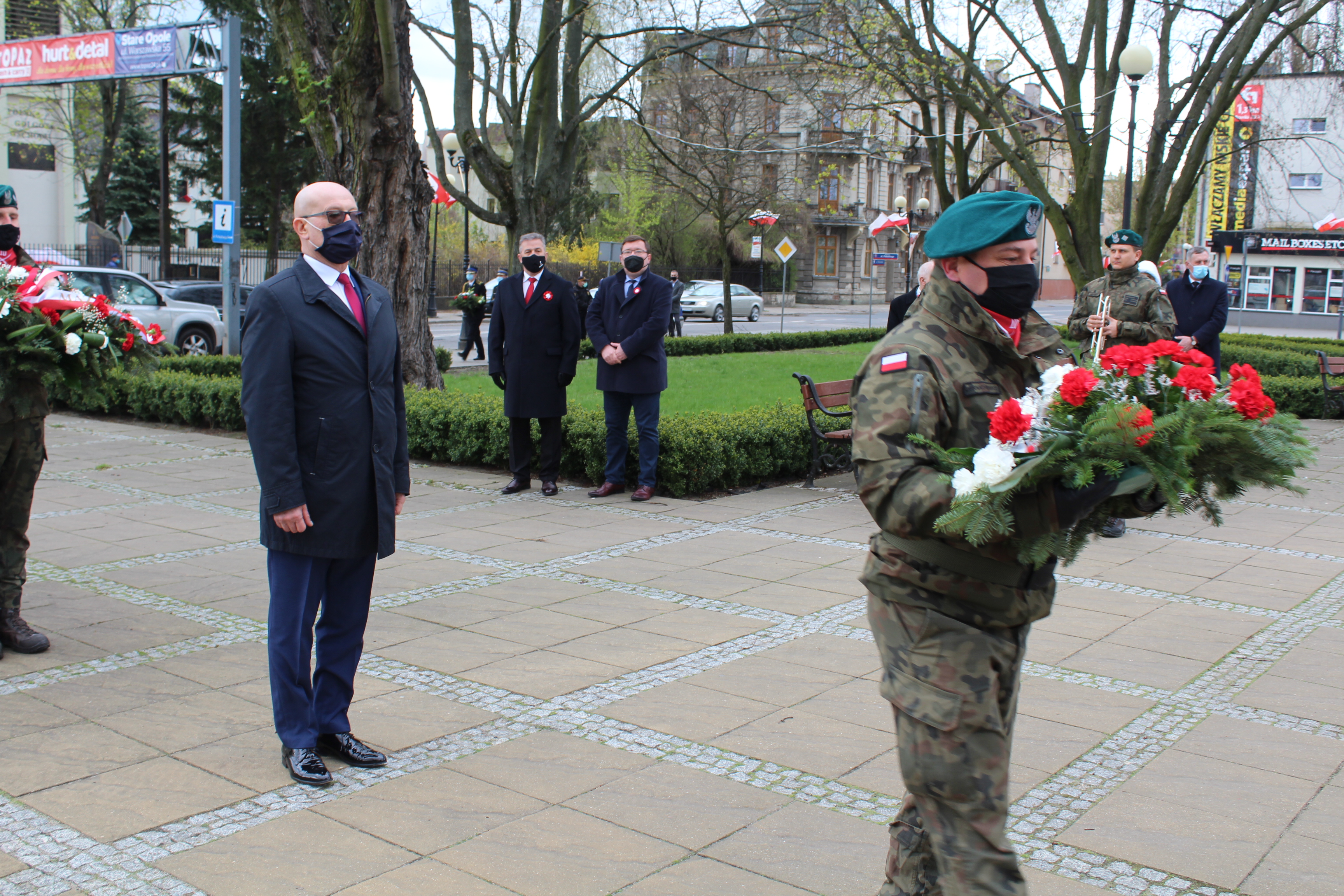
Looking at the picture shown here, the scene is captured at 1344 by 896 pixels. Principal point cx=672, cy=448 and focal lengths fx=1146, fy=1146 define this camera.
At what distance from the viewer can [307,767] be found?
3805mm

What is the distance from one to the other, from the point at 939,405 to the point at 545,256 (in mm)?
6709

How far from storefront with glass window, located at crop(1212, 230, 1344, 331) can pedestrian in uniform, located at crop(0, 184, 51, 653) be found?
46892 millimetres

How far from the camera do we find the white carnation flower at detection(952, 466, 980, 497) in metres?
2.20

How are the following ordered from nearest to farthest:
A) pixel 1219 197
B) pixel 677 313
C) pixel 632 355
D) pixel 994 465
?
pixel 994 465 → pixel 632 355 → pixel 677 313 → pixel 1219 197

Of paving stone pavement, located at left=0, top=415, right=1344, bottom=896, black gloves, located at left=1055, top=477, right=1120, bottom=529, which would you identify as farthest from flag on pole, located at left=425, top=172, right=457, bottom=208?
black gloves, located at left=1055, top=477, right=1120, bottom=529

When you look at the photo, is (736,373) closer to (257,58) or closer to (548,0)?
(548,0)

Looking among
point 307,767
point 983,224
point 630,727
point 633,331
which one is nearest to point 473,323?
point 633,331

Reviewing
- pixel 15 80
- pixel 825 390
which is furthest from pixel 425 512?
pixel 15 80

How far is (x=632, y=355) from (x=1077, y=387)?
6600 mm

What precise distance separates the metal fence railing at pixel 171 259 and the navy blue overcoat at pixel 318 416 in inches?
1300

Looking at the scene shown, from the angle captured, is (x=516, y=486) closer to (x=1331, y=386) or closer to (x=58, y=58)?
(x=1331, y=386)

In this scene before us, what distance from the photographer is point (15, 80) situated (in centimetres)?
2228

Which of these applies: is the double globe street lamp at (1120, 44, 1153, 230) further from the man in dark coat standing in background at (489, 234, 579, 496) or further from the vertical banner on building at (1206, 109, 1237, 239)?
the vertical banner on building at (1206, 109, 1237, 239)

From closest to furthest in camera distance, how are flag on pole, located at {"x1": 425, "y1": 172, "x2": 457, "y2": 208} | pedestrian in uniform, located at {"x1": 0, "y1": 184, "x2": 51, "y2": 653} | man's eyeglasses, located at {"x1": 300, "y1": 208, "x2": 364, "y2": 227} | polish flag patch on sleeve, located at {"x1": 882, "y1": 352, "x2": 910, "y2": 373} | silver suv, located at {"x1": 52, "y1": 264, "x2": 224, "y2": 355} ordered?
polish flag patch on sleeve, located at {"x1": 882, "y1": 352, "x2": 910, "y2": 373}
man's eyeglasses, located at {"x1": 300, "y1": 208, "x2": 364, "y2": 227}
pedestrian in uniform, located at {"x1": 0, "y1": 184, "x2": 51, "y2": 653}
silver suv, located at {"x1": 52, "y1": 264, "x2": 224, "y2": 355}
flag on pole, located at {"x1": 425, "y1": 172, "x2": 457, "y2": 208}
